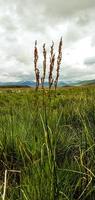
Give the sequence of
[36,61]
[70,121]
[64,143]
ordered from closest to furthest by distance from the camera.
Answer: [36,61], [64,143], [70,121]

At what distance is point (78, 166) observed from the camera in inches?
121

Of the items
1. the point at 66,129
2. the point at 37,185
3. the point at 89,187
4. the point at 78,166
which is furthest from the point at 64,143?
the point at 37,185

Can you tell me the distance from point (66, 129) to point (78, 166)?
1.46 m

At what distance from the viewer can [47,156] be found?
2.94 meters

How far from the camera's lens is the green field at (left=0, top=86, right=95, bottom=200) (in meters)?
2.63

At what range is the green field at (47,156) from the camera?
8.64 ft

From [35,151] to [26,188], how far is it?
2.46 ft

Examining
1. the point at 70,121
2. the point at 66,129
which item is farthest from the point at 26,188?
the point at 70,121

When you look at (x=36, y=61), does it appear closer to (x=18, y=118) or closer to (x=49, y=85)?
(x=49, y=85)

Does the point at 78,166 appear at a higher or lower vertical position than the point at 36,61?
lower

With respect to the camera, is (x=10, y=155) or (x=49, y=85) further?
(x=10, y=155)

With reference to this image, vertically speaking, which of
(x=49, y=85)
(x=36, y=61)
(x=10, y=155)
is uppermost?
(x=36, y=61)

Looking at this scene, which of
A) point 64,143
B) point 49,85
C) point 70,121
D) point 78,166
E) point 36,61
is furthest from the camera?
point 70,121

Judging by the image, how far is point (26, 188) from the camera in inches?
108
